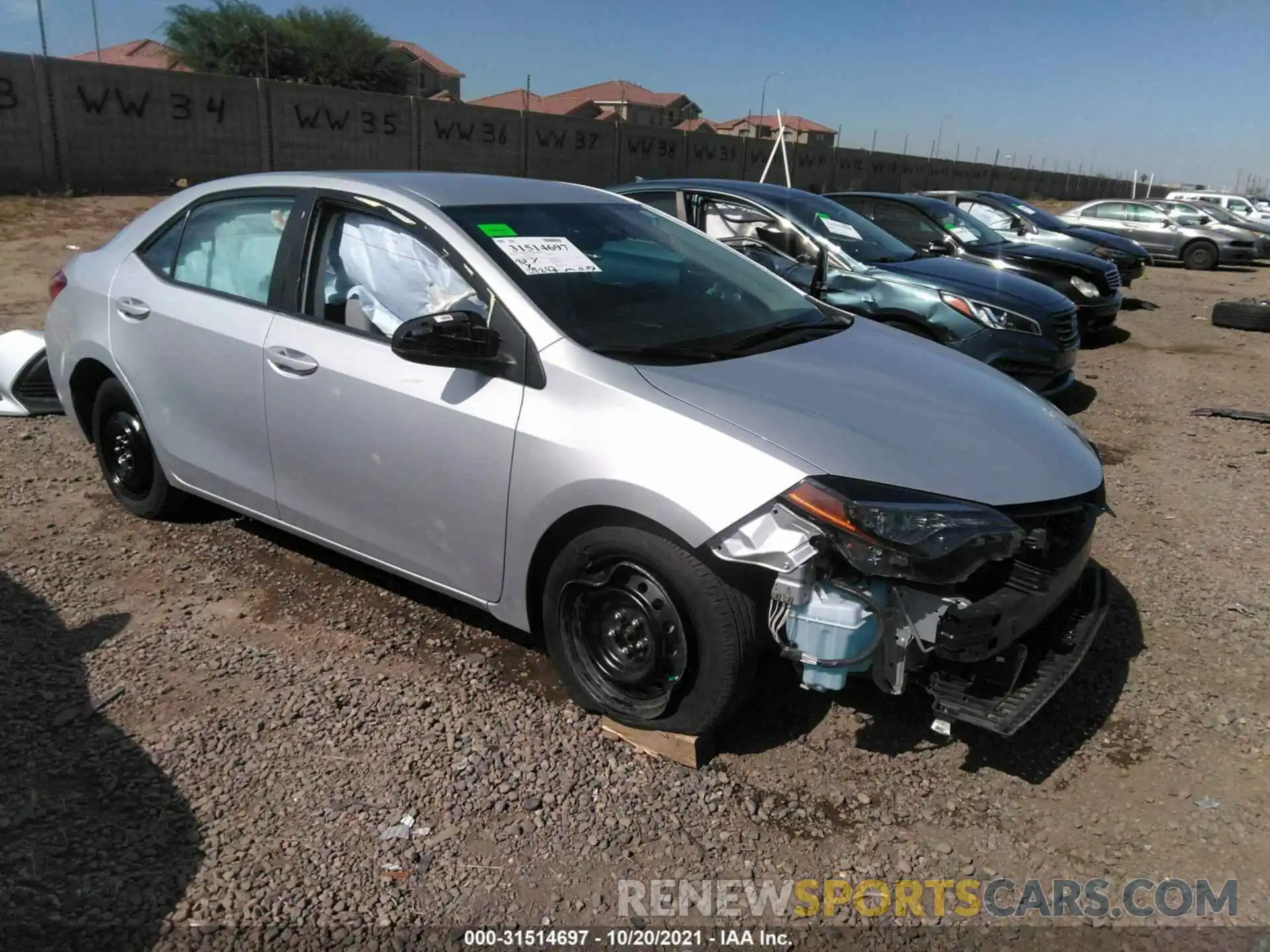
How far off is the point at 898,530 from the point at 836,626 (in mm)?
301

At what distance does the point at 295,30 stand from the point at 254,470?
47.4 m

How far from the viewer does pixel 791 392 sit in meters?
2.96

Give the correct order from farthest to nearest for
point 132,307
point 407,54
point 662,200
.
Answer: point 407,54
point 662,200
point 132,307

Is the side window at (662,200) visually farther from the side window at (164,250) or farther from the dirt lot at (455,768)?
the dirt lot at (455,768)

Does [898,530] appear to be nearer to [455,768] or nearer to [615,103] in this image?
[455,768]

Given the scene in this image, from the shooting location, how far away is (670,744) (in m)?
2.92

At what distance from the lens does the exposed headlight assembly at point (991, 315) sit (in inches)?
263

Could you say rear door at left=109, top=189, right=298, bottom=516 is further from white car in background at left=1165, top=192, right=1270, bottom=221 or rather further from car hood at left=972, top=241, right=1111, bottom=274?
white car in background at left=1165, top=192, right=1270, bottom=221

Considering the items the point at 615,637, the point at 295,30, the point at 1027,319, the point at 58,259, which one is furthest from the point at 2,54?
the point at 295,30

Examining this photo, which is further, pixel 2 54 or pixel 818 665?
pixel 2 54

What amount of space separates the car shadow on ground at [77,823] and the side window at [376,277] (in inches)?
60.2

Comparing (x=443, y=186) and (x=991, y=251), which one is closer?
(x=443, y=186)

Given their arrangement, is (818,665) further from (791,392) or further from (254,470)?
(254,470)

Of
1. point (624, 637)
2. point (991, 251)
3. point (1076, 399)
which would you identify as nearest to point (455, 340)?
point (624, 637)
